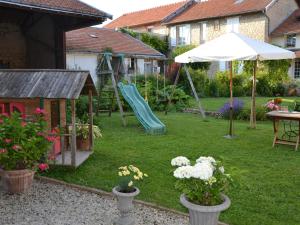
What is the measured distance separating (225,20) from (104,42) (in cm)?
1207

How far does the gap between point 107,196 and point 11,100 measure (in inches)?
92.8

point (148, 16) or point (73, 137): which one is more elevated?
point (148, 16)

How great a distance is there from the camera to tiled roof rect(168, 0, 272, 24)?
28.2 m

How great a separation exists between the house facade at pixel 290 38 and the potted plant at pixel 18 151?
83.9 ft

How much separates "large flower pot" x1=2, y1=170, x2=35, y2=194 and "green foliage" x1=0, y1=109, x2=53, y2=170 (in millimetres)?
100

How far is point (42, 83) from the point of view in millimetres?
5812

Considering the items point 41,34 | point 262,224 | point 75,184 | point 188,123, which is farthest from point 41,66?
point 262,224

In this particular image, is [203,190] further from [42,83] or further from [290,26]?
[290,26]

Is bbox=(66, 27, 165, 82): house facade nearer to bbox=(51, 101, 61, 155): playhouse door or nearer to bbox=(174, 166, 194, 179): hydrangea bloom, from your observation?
bbox=(51, 101, 61, 155): playhouse door

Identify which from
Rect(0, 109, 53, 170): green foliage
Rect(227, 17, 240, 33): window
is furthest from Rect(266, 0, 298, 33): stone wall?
Rect(0, 109, 53, 170): green foliage

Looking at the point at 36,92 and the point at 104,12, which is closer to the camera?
the point at 36,92

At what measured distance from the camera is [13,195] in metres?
4.95

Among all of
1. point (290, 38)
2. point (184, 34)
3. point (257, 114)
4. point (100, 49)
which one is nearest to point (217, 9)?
point (184, 34)

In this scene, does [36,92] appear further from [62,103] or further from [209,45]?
[209,45]
